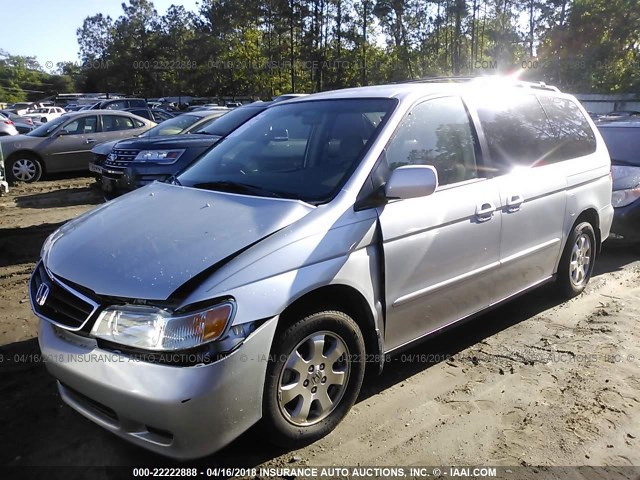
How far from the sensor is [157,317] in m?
2.38

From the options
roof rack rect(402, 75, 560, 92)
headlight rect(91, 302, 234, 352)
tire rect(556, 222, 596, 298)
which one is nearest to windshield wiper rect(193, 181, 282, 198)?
headlight rect(91, 302, 234, 352)

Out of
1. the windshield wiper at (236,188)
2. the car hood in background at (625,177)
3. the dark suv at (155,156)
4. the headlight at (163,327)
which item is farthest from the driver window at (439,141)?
the car hood in background at (625,177)

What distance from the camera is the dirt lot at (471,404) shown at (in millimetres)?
2836

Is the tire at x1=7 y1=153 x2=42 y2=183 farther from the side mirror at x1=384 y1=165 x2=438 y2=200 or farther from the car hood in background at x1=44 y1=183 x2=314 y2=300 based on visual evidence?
the side mirror at x1=384 y1=165 x2=438 y2=200

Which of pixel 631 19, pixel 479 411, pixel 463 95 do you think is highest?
pixel 631 19

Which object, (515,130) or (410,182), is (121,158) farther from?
(410,182)

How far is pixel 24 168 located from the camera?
A: 1218 cm

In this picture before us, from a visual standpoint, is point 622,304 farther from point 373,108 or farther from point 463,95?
point 373,108

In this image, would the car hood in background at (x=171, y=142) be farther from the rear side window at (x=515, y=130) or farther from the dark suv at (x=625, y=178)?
the dark suv at (x=625, y=178)

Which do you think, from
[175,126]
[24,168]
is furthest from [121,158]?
[24,168]

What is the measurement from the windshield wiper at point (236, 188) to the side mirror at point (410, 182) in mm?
636

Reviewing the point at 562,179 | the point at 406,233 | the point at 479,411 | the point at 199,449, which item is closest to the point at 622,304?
the point at 562,179

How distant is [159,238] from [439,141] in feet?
6.29

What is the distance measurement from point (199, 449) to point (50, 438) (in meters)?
1.11
